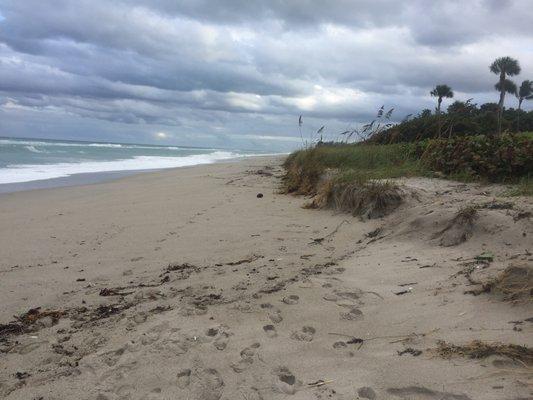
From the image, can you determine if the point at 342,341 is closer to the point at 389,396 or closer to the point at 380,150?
the point at 389,396

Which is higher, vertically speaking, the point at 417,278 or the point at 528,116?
the point at 528,116

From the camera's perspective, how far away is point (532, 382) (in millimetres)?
2039

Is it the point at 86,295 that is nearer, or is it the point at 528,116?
the point at 86,295

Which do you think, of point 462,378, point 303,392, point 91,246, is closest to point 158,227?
point 91,246

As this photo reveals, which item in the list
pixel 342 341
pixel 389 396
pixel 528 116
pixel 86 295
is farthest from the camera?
pixel 528 116

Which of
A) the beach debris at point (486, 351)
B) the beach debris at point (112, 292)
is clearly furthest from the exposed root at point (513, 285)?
the beach debris at point (112, 292)

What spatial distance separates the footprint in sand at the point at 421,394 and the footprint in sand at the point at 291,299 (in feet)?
4.22

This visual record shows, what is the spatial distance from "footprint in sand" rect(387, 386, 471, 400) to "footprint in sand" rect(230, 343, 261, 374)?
82 cm

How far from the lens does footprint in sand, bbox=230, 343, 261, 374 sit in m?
2.62

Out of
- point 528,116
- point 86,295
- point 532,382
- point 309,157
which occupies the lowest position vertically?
point 86,295

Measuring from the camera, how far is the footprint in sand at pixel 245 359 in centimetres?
262

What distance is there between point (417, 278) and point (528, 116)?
23482 mm

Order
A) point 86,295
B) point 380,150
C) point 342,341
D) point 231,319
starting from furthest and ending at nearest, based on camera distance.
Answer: point 380,150 → point 86,295 → point 231,319 → point 342,341

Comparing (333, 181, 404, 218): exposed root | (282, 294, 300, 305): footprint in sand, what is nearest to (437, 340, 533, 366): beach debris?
(282, 294, 300, 305): footprint in sand
